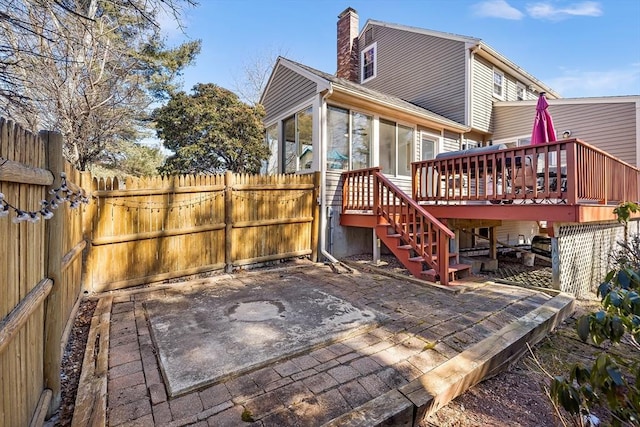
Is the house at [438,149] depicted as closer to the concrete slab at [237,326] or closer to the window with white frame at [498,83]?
the window with white frame at [498,83]

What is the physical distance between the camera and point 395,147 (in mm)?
8664

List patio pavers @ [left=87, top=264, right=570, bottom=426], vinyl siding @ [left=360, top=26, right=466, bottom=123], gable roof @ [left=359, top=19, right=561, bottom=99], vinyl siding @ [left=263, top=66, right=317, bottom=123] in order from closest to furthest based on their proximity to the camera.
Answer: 1. patio pavers @ [left=87, top=264, right=570, bottom=426]
2. vinyl siding @ [left=263, top=66, right=317, bottom=123]
3. gable roof @ [left=359, top=19, right=561, bottom=99]
4. vinyl siding @ [left=360, top=26, right=466, bottom=123]

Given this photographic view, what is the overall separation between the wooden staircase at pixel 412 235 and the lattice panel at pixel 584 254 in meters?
1.52

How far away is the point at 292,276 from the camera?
18.4ft

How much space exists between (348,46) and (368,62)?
106cm

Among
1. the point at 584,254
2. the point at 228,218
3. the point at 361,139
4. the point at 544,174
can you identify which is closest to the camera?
the point at 544,174

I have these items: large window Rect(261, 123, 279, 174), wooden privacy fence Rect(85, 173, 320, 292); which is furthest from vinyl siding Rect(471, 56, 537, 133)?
wooden privacy fence Rect(85, 173, 320, 292)

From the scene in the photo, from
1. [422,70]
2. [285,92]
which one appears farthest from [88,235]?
[422,70]

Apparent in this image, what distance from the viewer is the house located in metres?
5.14

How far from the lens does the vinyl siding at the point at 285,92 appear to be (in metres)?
7.92

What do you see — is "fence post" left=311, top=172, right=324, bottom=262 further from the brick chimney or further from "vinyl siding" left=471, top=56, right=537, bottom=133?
the brick chimney

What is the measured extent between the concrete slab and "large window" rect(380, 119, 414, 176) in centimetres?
502

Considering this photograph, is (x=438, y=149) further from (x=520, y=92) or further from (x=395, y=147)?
(x=520, y=92)

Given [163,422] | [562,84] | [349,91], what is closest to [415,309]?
[163,422]
